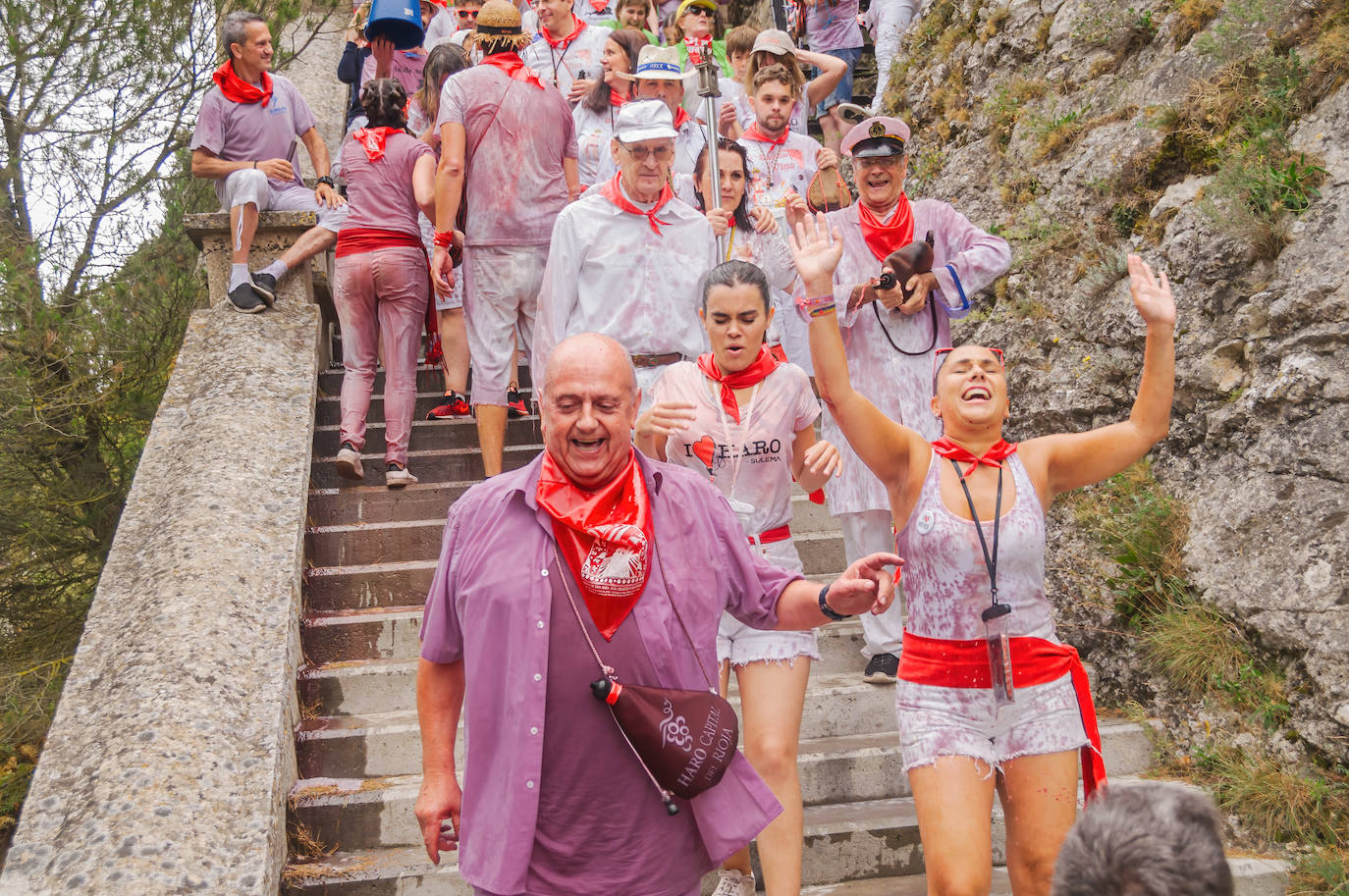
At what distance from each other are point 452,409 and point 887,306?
3280 mm

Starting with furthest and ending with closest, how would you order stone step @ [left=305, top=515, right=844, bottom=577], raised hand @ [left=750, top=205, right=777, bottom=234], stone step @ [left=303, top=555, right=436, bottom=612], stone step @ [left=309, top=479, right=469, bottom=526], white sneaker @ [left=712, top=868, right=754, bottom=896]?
stone step @ [left=309, top=479, right=469, bottom=526]
stone step @ [left=305, top=515, right=844, bottom=577]
raised hand @ [left=750, top=205, right=777, bottom=234]
stone step @ [left=303, top=555, right=436, bottom=612]
white sneaker @ [left=712, top=868, right=754, bottom=896]

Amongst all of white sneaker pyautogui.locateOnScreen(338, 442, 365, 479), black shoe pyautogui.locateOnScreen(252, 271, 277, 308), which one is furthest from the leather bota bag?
black shoe pyautogui.locateOnScreen(252, 271, 277, 308)

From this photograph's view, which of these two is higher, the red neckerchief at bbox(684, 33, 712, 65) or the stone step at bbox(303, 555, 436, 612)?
the red neckerchief at bbox(684, 33, 712, 65)

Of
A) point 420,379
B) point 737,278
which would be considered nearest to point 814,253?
point 737,278

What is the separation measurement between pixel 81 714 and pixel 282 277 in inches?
131

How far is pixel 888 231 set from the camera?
18.0 feet

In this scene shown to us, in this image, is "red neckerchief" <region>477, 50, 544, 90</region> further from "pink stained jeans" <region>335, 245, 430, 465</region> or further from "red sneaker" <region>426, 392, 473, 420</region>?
"red sneaker" <region>426, 392, 473, 420</region>

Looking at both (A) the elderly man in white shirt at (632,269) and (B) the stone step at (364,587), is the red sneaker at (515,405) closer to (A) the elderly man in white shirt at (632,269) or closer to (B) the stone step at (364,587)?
(B) the stone step at (364,587)

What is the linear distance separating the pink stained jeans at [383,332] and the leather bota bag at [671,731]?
13.7 feet

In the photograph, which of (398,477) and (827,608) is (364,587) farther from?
(827,608)

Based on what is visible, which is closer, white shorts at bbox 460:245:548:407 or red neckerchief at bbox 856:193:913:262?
red neckerchief at bbox 856:193:913:262

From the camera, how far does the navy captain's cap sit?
5.34 m

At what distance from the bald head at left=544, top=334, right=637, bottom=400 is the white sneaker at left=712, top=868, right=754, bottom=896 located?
1891 mm

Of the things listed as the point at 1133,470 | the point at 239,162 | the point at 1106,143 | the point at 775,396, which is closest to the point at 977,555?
the point at 775,396
